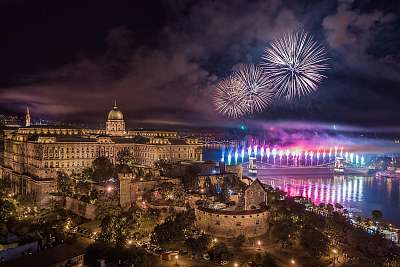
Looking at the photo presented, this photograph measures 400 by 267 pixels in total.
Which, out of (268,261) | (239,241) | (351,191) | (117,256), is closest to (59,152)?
(117,256)

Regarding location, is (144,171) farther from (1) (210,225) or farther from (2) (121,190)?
(1) (210,225)

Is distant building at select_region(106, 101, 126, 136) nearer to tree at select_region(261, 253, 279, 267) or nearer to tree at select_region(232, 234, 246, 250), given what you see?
tree at select_region(232, 234, 246, 250)

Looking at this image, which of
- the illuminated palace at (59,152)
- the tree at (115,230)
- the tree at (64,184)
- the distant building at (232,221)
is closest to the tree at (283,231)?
the distant building at (232,221)

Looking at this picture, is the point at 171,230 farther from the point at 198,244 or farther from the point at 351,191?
the point at 351,191

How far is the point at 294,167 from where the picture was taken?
105 m

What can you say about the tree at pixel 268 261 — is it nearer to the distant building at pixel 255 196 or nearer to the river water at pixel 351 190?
the distant building at pixel 255 196

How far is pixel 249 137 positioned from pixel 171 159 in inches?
3510

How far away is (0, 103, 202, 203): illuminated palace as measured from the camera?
4581 centimetres

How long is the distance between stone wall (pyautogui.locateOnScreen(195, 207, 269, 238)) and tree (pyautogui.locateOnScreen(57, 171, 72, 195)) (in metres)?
16.5

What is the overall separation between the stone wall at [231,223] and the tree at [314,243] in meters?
3.47

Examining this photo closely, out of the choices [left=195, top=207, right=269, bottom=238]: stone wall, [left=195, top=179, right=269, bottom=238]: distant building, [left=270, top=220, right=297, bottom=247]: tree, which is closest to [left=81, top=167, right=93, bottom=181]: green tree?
[left=195, top=179, right=269, bottom=238]: distant building

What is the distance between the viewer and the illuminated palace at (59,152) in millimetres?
45812

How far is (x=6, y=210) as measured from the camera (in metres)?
34.1

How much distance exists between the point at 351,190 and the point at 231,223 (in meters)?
52.8
